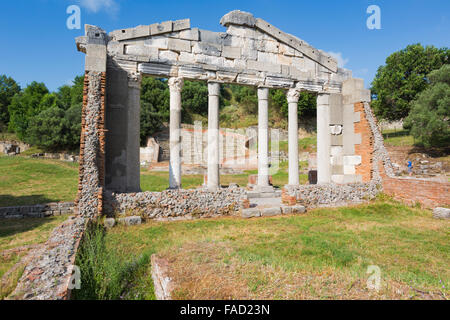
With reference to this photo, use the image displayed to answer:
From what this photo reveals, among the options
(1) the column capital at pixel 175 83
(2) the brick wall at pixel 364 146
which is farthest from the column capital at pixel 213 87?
(2) the brick wall at pixel 364 146

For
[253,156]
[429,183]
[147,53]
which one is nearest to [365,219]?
[429,183]

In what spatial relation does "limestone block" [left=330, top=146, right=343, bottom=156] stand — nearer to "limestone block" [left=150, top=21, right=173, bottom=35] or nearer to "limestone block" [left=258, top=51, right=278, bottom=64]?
"limestone block" [left=258, top=51, right=278, bottom=64]

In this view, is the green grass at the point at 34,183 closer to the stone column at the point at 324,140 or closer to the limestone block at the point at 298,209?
the limestone block at the point at 298,209

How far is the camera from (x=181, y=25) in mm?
10812

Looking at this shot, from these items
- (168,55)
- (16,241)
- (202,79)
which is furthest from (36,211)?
(202,79)

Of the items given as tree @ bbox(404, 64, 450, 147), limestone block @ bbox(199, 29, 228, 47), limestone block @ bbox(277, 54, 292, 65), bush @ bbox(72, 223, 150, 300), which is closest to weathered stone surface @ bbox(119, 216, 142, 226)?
bush @ bbox(72, 223, 150, 300)

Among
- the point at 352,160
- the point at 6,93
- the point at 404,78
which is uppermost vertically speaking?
the point at 6,93

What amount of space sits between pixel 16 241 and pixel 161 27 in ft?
28.6

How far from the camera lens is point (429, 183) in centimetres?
1017

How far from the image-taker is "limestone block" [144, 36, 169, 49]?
10594 mm

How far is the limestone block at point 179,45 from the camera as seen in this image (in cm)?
1079

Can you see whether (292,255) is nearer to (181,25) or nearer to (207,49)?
(207,49)

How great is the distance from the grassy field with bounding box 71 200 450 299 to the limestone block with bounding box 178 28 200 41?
7.37 meters
